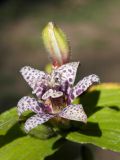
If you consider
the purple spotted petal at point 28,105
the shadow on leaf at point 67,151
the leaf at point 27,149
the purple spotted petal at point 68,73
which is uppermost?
the purple spotted petal at point 68,73

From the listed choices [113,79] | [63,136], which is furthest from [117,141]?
[113,79]

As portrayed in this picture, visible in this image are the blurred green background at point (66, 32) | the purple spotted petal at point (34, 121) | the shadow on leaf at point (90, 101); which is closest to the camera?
the purple spotted petal at point (34, 121)

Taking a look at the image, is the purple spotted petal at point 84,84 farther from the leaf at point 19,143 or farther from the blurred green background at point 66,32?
the blurred green background at point 66,32

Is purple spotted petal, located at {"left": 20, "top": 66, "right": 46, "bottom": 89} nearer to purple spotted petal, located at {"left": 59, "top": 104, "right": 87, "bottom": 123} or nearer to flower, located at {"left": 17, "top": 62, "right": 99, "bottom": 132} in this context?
flower, located at {"left": 17, "top": 62, "right": 99, "bottom": 132}

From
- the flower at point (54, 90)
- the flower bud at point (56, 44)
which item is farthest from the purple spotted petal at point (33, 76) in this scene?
the flower bud at point (56, 44)

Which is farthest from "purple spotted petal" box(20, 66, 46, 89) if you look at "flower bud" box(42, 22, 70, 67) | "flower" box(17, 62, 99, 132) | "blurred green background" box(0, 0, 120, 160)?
"blurred green background" box(0, 0, 120, 160)

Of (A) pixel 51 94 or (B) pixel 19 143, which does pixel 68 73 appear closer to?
(A) pixel 51 94

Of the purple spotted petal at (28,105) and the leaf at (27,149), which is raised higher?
the purple spotted petal at (28,105)

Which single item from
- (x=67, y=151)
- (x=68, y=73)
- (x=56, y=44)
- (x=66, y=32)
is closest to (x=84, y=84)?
(x=68, y=73)
